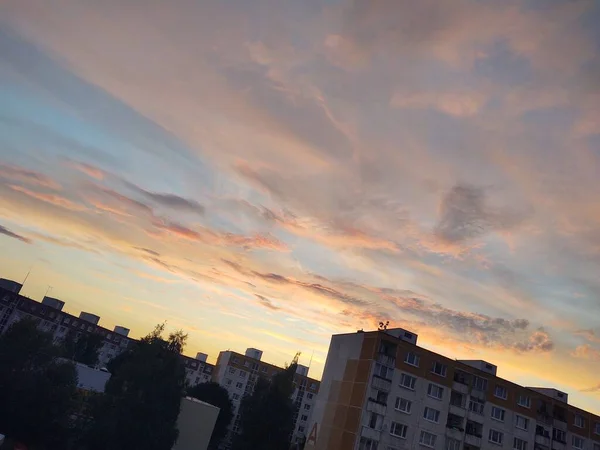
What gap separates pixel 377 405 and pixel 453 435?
41.3ft

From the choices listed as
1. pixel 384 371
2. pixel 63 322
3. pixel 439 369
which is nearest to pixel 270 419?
pixel 384 371

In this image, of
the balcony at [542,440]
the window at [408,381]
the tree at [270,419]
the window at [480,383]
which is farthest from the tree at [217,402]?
the balcony at [542,440]

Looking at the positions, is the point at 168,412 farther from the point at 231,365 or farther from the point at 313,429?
the point at 231,365

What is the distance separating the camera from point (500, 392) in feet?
201

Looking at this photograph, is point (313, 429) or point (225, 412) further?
point (225, 412)

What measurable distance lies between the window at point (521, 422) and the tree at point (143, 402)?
49913 millimetres

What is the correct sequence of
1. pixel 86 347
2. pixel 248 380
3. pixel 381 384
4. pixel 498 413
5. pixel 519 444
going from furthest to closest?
pixel 86 347, pixel 248 380, pixel 519 444, pixel 498 413, pixel 381 384

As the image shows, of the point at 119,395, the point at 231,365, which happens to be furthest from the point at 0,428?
the point at 231,365

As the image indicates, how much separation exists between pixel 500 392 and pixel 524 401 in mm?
5194

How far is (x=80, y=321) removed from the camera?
172 m

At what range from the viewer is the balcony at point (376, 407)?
53.4m

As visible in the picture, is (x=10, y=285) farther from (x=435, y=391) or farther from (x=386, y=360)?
(x=435, y=391)

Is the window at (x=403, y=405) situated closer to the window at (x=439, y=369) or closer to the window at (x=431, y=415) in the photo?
the window at (x=431, y=415)

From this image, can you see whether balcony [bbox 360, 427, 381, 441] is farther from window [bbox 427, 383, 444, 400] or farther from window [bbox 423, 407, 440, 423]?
window [bbox 427, 383, 444, 400]
